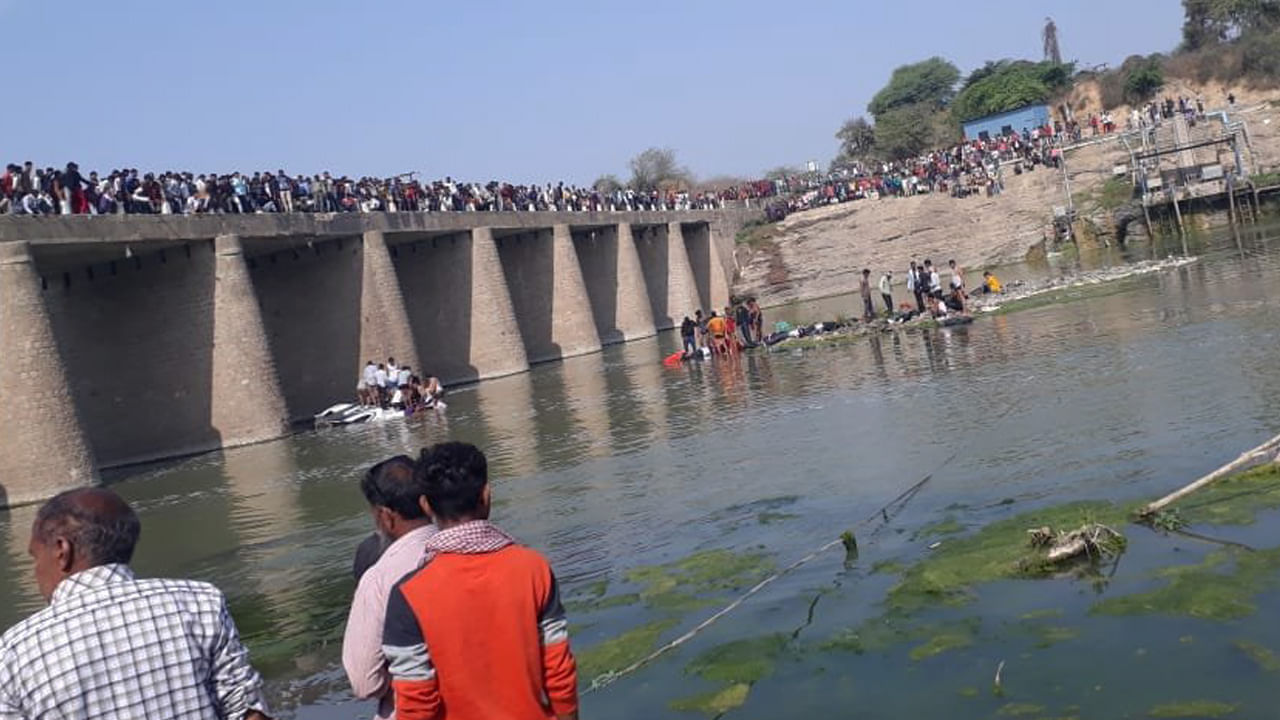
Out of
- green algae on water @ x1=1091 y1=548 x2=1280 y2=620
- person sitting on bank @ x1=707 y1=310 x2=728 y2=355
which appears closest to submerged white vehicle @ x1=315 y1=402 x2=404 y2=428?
person sitting on bank @ x1=707 y1=310 x2=728 y2=355

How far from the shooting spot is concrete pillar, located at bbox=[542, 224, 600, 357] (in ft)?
139

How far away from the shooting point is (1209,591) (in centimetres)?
667

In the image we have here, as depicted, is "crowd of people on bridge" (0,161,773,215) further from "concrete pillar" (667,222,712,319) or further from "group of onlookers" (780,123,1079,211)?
"group of onlookers" (780,123,1079,211)

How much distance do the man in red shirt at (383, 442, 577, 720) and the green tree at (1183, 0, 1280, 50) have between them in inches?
3414

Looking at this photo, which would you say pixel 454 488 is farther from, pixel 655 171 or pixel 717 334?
pixel 655 171

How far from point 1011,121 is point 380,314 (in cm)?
5574

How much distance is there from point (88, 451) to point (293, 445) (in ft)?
13.0

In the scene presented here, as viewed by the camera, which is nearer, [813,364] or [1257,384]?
[1257,384]

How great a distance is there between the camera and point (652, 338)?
155ft

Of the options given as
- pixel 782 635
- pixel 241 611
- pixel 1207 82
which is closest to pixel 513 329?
pixel 241 611

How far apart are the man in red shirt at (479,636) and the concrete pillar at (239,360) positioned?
24.8m

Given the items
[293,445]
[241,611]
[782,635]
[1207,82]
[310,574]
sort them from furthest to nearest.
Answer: [1207,82] → [293,445] → [310,574] → [241,611] → [782,635]

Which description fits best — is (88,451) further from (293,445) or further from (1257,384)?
(1257,384)

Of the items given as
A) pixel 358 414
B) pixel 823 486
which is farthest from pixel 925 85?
pixel 823 486
